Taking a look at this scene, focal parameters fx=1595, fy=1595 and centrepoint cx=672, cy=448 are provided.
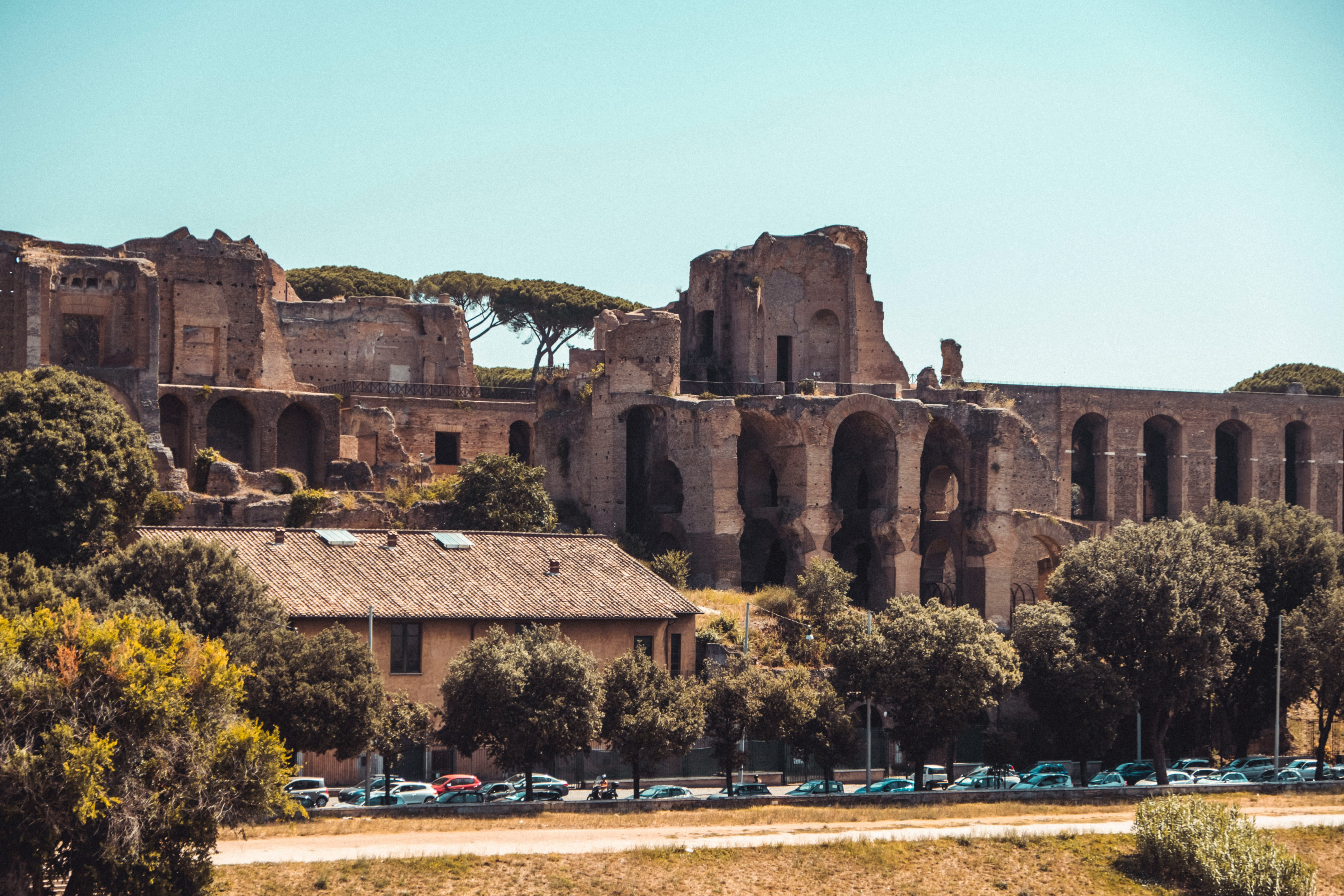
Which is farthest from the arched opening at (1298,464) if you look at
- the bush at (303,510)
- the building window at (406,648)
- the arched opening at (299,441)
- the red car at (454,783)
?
the red car at (454,783)

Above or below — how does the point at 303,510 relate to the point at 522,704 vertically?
above

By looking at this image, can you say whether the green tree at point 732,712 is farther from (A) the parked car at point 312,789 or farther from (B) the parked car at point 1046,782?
(A) the parked car at point 312,789

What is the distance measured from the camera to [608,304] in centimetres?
7725

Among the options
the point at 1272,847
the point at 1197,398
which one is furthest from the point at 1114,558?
the point at 1197,398

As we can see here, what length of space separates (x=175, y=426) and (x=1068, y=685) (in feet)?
108

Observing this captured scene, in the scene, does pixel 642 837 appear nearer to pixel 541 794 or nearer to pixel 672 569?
pixel 541 794

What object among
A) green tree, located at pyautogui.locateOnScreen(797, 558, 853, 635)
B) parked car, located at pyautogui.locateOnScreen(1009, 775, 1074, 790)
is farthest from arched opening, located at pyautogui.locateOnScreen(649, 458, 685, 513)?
parked car, located at pyautogui.locateOnScreen(1009, 775, 1074, 790)

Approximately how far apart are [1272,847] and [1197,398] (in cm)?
4325

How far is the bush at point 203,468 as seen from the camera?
2025 inches

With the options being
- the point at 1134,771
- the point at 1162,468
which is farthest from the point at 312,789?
the point at 1162,468

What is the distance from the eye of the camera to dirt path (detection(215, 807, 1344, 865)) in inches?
1037

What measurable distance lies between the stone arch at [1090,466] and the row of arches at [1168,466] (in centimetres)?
2

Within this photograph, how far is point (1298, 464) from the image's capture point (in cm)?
7512

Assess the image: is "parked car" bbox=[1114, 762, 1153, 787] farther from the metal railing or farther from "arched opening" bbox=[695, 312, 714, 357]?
the metal railing
